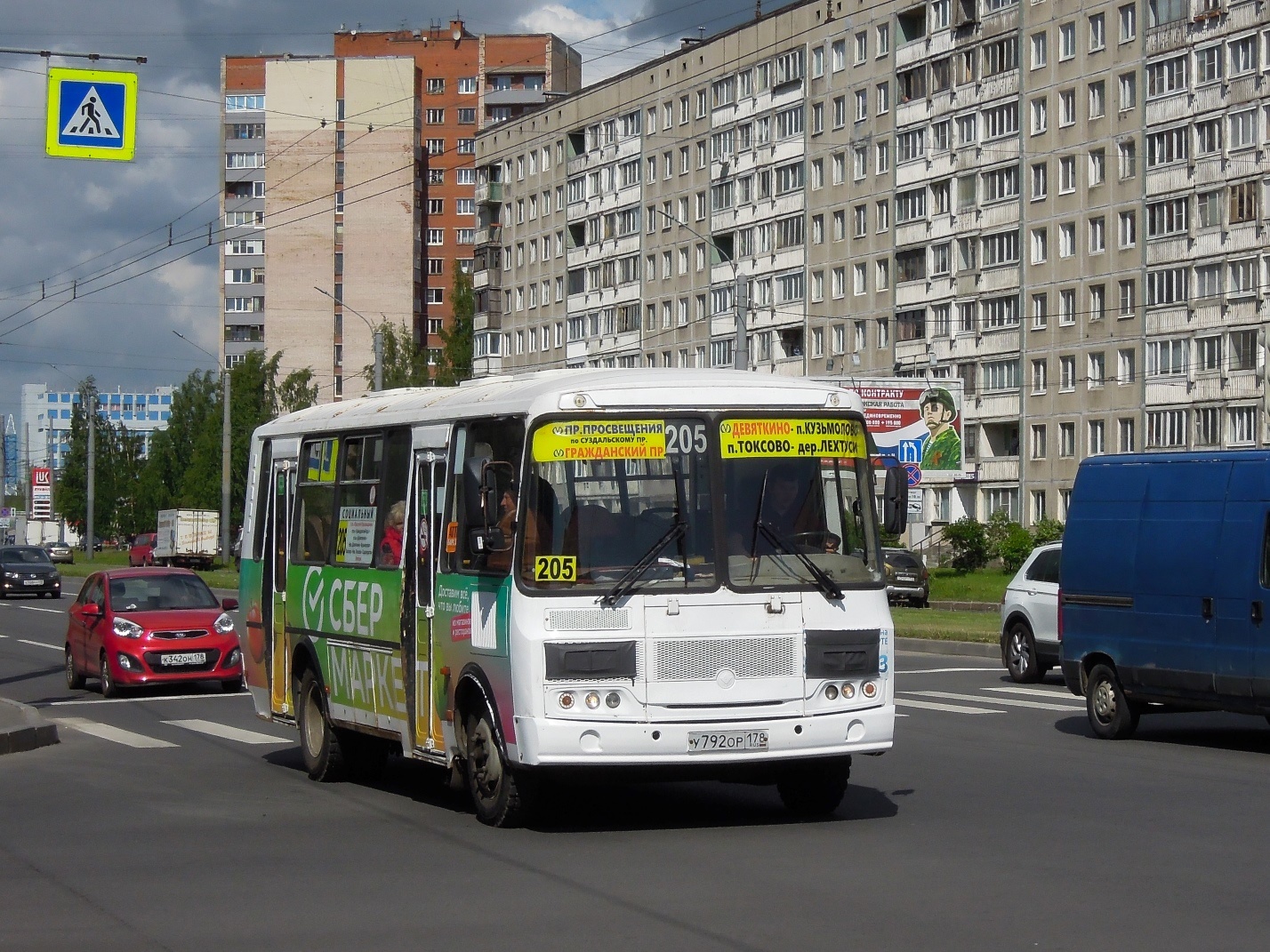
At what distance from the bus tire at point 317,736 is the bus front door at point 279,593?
382 millimetres

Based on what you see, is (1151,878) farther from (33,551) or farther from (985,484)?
(985,484)

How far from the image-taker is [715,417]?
11.0 meters

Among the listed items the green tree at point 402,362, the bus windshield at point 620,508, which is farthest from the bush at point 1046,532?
the green tree at point 402,362

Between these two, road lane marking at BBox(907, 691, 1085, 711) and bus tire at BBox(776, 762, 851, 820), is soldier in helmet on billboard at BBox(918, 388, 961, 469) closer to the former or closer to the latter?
road lane marking at BBox(907, 691, 1085, 711)

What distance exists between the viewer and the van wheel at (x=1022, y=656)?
77.8 ft

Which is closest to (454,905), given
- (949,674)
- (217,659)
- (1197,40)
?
(217,659)

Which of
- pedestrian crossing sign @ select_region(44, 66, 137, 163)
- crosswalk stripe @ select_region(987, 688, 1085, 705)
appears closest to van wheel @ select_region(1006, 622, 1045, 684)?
crosswalk stripe @ select_region(987, 688, 1085, 705)

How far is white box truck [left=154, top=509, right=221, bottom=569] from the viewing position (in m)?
93.9

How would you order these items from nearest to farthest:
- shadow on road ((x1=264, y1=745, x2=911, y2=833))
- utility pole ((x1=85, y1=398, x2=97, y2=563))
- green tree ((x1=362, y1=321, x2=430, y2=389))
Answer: shadow on road ((x1=264, y1=745, x2=911, y2=833)) → utility pole ((x1=85, y1=398, x2=97, y2=563)) → green tree ((x1=362, y1=321, x2=430, y2=389))

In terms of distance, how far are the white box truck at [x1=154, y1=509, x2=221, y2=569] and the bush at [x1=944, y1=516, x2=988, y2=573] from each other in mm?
41358

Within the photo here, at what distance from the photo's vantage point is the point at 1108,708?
669 inches

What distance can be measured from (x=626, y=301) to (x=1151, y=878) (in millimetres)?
92976

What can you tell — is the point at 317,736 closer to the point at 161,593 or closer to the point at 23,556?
the point at 161,593

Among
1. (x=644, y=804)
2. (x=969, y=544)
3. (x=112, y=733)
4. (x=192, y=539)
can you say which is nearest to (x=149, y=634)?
(x=112, y=733)
